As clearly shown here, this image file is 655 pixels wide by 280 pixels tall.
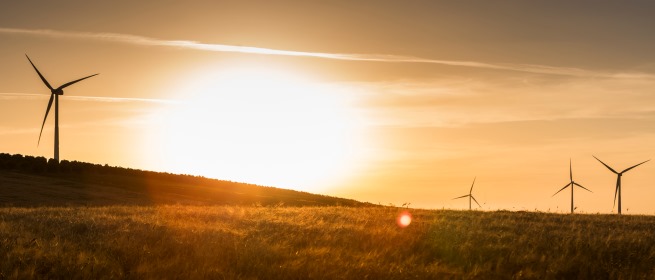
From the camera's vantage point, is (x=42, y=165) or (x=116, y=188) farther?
(x=42, y=165)

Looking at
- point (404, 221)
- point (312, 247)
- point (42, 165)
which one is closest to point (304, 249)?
point (312, 247)

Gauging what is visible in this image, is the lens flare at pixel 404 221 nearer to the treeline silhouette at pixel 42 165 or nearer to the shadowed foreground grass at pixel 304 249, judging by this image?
the shadowed foreground grass at pixel 304 249

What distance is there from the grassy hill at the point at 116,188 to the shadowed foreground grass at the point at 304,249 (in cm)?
2070

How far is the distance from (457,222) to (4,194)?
31341 mm

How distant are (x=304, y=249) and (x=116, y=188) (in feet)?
128

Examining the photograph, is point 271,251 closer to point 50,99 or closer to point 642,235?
point 642,235

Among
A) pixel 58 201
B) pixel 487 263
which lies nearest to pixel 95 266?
pixel 487 263

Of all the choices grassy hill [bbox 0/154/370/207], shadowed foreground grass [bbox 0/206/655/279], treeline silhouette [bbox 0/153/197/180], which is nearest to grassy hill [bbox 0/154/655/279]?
→ shadowed foreground grass [bbox 0/206/655/279]

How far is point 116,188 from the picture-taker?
5241cm

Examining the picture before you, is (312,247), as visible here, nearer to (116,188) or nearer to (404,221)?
(404,221)

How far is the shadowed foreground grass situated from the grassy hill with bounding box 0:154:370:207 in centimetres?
2070

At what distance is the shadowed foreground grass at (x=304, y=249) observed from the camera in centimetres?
1424

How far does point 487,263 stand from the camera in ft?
53.2

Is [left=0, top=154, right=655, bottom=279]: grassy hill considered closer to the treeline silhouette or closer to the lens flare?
the lens flare
